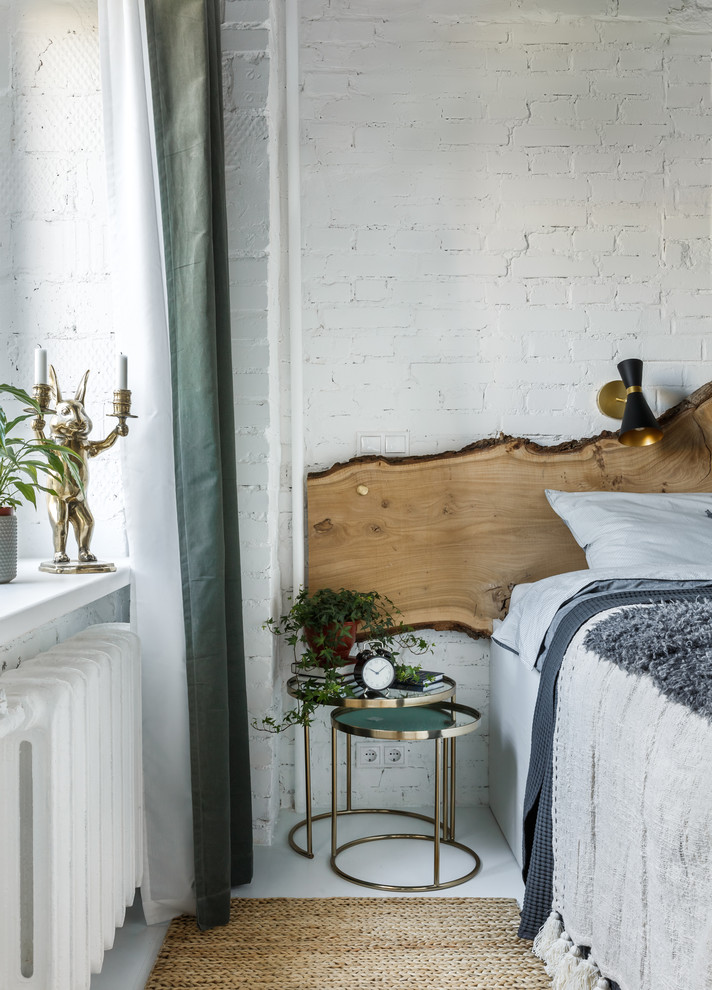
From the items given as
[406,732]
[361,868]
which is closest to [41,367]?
[406,732]

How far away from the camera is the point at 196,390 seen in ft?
5.49

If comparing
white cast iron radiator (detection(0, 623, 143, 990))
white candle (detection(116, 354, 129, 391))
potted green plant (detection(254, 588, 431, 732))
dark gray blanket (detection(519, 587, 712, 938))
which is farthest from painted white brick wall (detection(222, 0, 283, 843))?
dark gray blanket (detection(519, 587, 712, 938))

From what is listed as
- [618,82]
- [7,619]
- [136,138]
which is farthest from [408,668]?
[618,82]

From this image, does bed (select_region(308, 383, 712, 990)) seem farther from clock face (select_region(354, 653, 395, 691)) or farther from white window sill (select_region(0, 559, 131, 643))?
white window sill (select_region(0, 559, 131, 643))

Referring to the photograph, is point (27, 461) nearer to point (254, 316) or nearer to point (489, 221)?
point (254, 316)

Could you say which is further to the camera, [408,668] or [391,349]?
[391,349]

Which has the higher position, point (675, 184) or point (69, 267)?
point (675, 184)

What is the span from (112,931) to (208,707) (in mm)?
443

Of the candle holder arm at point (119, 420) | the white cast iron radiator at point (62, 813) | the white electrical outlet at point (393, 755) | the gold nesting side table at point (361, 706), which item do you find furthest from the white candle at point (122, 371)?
the white electrical outlet at point (393, 755)

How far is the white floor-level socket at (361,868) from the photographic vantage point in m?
1.72

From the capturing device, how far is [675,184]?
248 cm

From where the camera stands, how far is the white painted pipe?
2.37m

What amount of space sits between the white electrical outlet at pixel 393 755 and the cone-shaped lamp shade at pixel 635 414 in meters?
1.16

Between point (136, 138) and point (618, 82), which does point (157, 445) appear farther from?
point (618, 82)
